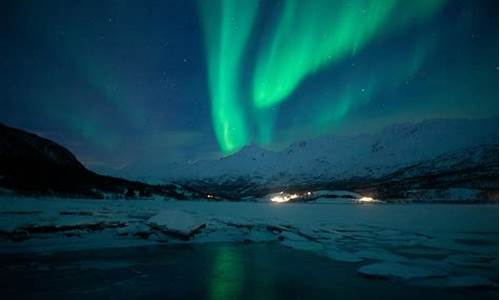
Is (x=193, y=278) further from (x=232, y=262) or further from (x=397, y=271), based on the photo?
(x=397, y=271)

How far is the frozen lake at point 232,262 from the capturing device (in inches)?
505

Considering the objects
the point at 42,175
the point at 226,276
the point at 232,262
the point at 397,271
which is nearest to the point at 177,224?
the point at 232,262

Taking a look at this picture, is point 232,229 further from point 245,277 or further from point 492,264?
point 492,264

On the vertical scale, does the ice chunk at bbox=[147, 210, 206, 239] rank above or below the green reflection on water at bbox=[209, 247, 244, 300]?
above

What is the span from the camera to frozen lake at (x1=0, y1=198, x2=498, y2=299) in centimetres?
1282

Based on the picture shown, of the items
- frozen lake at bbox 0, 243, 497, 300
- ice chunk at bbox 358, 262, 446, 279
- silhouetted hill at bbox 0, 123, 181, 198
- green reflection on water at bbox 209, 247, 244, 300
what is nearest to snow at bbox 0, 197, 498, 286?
ice chunk at bbox 358, 262, 446, 279

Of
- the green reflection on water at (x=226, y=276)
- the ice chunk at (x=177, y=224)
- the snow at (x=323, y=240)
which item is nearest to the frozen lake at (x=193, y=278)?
the green reflection on water at (x=226, y=276)

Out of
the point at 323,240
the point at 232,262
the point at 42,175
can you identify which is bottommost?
the point at 232,262

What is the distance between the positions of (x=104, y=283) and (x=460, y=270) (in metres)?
13.3

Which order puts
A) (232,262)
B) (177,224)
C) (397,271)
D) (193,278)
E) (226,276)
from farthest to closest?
1. (177,224)
2. (232,262)
3. (397,271)
4. (226,276)
5. (193,278)

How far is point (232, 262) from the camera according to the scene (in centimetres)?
1809

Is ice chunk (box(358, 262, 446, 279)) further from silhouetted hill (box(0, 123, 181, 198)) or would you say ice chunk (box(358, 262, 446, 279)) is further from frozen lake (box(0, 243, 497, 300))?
silhouetted hill (box(0, 123, 181, 198))


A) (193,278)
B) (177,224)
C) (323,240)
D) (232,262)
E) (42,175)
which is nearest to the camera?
(193,278)

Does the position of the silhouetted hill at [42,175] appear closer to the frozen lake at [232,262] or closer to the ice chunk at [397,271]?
the frozen lake at [232,262]
